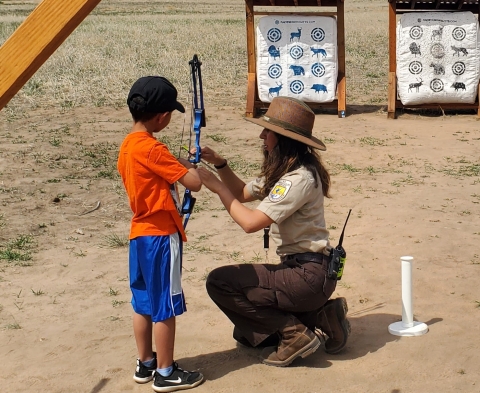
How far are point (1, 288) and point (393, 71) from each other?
7.34 meters

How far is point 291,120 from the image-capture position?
152 inches

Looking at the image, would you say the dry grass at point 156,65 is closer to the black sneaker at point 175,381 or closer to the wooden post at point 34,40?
the black sneaker at point 175,381

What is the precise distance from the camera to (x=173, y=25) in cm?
2483

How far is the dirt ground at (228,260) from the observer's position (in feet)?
13.0

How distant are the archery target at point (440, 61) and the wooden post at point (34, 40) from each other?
32.1 feet

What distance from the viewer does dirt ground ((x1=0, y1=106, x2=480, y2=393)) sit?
3.97 metres

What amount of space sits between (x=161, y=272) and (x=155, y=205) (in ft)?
1.05

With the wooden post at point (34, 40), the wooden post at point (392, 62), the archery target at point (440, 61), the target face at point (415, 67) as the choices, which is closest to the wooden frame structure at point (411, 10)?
the wooden post at point (392, 62)

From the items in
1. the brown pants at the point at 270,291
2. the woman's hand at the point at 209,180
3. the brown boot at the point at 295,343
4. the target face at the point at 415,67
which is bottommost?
the brown boot at the point at 295,343

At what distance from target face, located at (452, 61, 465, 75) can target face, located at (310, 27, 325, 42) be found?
1955 millimetres

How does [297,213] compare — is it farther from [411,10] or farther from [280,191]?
[411,10]

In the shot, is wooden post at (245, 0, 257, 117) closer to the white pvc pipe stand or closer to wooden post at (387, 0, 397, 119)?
wooden post at (387, 0, 397, 119)

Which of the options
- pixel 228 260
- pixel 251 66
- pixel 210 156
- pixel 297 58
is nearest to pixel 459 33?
pixel 297 58

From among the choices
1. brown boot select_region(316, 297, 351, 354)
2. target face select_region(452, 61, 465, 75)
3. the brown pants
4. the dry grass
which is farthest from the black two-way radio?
the dry grass
